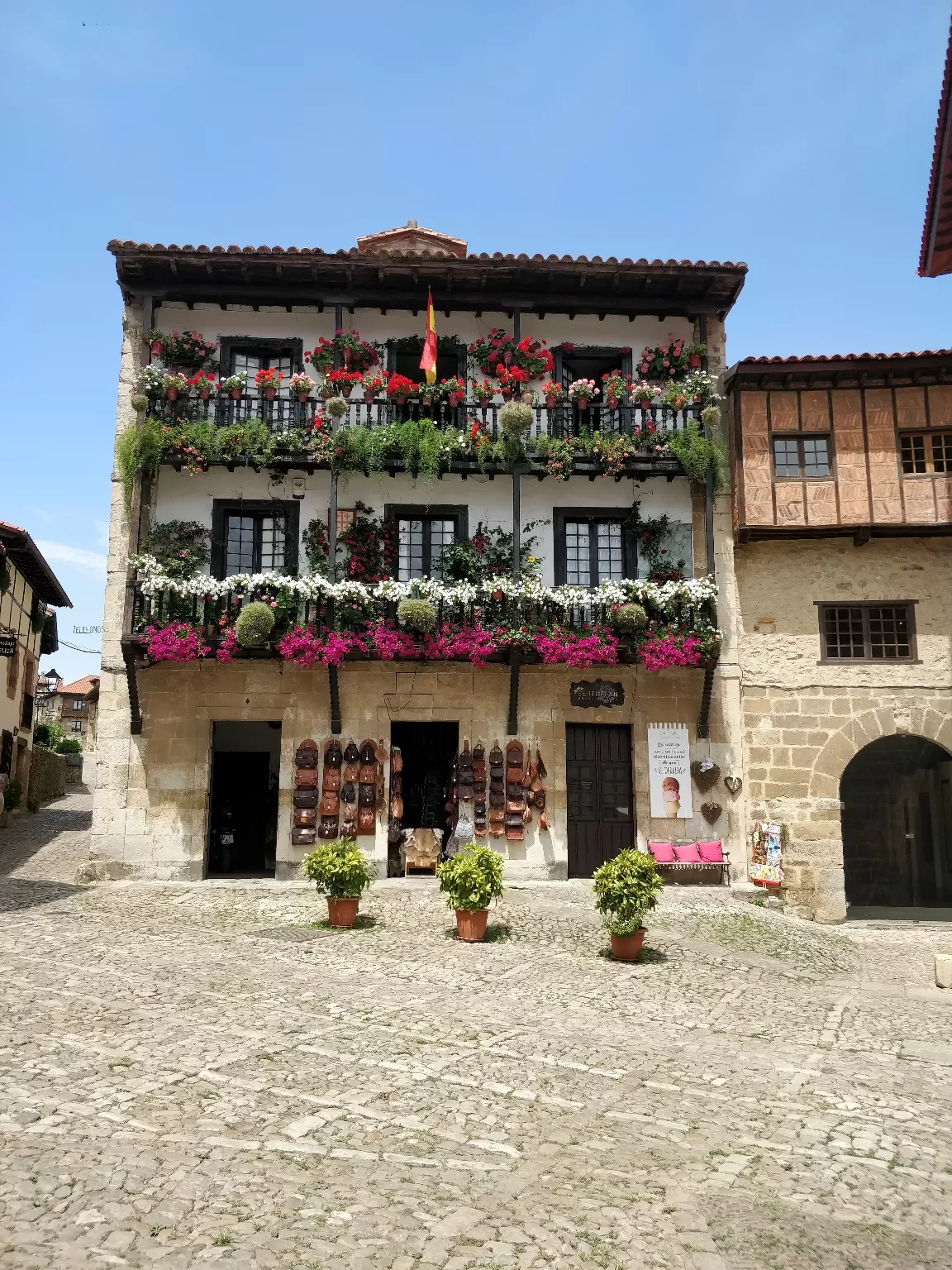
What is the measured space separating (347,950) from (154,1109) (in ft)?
16.6

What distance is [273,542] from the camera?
1642 cm

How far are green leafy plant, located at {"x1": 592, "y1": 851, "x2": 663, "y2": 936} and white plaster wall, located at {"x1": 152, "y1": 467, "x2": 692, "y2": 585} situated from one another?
22.0 ft

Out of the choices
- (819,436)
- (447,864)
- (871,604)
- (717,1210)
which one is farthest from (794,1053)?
(819,436)

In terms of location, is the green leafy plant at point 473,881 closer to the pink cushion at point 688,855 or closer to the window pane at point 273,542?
the pink cushion at point 688,855

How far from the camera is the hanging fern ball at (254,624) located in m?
14.5

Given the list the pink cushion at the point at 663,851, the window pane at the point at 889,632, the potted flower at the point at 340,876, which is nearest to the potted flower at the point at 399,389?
the potted flower at the point at 340,876

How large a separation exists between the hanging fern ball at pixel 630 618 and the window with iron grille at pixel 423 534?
3.15 metres

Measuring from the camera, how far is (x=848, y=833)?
66.7 feet

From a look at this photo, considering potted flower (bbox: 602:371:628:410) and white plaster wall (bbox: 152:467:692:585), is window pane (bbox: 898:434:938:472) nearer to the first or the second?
white plaster wall (bbox: 152:467:692:585)

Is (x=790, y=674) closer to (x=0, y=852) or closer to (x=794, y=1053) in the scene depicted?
(x=794, y=1053)

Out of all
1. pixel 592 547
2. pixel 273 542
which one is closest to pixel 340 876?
pixel 273 542

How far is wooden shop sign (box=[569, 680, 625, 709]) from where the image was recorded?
1609 centimetres

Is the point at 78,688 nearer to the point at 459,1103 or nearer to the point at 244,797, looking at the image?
the point at 244,797

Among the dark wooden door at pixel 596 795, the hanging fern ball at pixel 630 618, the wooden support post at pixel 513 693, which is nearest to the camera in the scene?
the hanging fern ball at pixel 630 618
